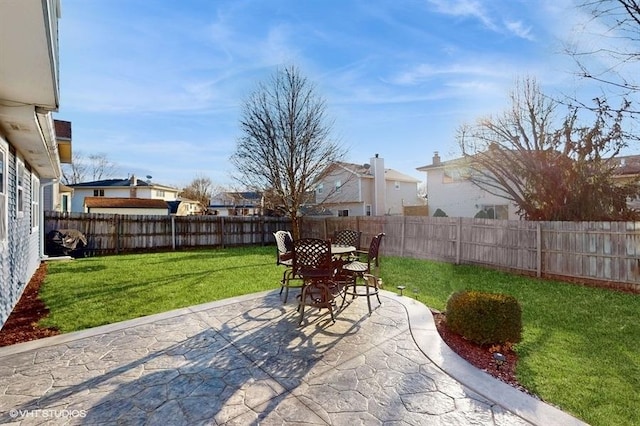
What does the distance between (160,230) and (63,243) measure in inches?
147

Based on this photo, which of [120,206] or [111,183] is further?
[111,183]

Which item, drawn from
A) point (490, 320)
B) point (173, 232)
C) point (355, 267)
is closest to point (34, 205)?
point (173, 232)

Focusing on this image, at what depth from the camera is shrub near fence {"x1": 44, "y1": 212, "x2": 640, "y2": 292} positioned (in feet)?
23.9

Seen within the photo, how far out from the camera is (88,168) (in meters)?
42.5

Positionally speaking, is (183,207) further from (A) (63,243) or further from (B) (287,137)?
(B) (287,137)

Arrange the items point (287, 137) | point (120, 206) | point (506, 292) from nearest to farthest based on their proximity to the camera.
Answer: point (506, 292), point (287, 137), point (120, 206)

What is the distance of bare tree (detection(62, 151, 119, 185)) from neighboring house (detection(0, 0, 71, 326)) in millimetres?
39922

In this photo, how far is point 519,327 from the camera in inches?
153

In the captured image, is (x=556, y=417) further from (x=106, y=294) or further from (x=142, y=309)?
(x=106, y=294)

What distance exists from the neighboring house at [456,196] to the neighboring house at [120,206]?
75.1ft

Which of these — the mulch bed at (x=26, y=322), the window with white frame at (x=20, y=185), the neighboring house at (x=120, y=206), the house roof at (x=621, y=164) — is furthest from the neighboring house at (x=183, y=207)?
the mulch bed at (x=26, y=322)

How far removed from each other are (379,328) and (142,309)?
3.95 m

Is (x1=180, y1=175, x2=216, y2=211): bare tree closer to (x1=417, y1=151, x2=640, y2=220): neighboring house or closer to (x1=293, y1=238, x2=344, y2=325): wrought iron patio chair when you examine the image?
(x1=417, y1=151, x2=640, y2=220): neighboring house

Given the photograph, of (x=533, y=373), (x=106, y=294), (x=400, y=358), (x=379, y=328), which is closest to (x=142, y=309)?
(x=106, y=294)
